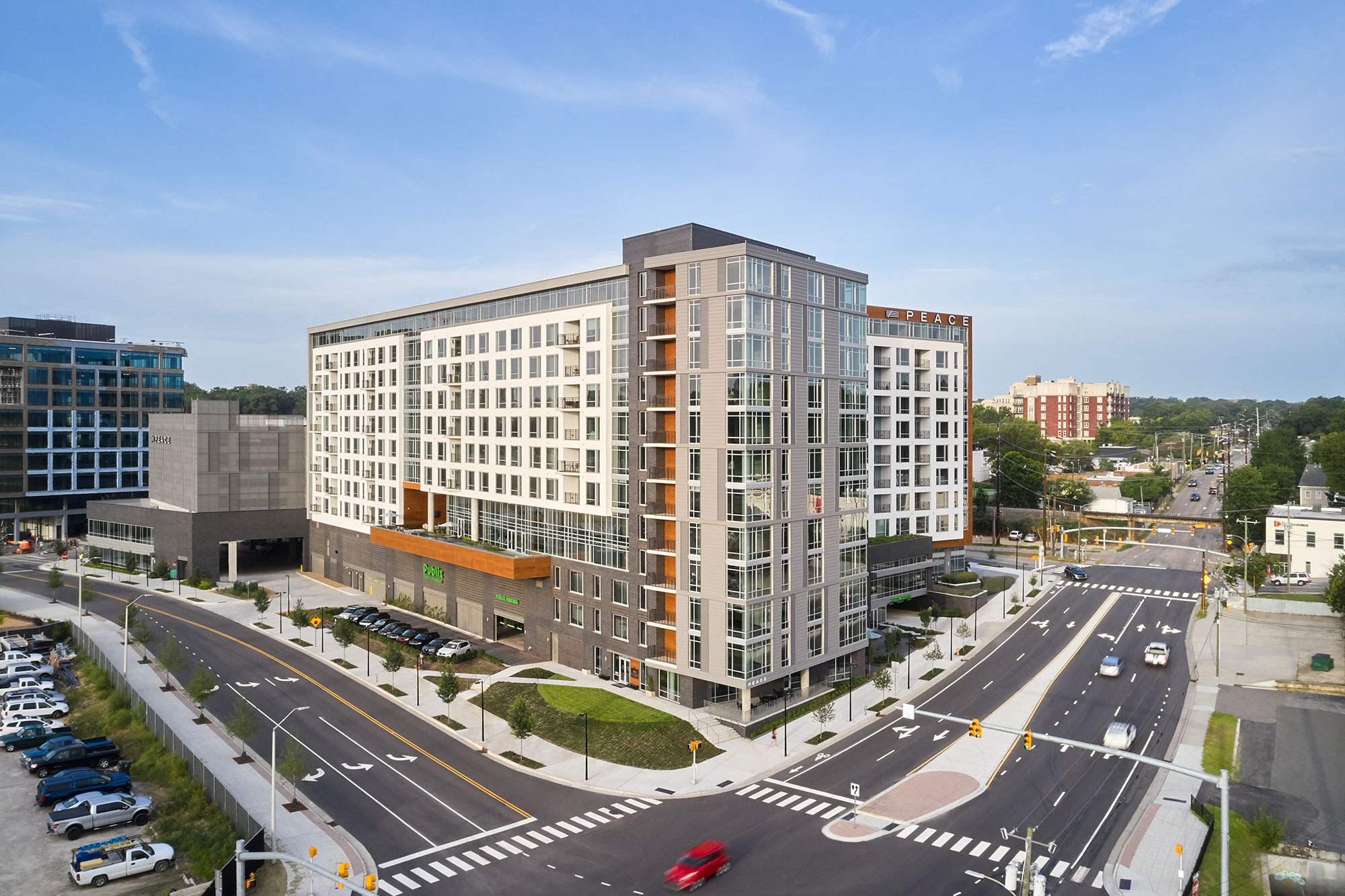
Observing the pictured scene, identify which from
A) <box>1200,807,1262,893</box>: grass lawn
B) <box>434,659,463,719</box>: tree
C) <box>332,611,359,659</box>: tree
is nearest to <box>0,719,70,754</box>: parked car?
<box>332,611,359,659</box>: tree

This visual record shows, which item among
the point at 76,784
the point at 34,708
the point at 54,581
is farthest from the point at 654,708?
the point at 54,581

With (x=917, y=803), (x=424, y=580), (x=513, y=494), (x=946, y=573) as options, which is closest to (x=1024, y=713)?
(x=917, y=803)

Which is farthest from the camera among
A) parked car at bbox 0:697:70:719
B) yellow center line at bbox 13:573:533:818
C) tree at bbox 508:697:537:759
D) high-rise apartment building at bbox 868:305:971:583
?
high-rise apartment building at bbox 868:305:971:583

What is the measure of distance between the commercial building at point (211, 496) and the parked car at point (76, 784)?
57.7 meters

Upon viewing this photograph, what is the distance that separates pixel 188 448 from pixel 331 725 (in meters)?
63.7

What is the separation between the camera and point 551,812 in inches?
→ 1687

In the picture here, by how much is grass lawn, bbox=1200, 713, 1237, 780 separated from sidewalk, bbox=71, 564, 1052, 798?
1814cm

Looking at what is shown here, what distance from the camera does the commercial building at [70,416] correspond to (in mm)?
125500

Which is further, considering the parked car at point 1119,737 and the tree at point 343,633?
the tree at point 343,633

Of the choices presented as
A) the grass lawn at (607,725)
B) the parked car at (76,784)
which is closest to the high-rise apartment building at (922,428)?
the grass lawn at (607,725)

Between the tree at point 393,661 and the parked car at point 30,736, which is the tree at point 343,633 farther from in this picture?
the parked car at point 30,736

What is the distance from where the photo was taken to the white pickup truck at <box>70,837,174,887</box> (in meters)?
37.1

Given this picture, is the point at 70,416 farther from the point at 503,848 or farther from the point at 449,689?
the point at 503,848

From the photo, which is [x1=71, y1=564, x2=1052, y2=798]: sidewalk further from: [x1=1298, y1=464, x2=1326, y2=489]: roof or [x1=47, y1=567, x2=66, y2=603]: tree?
[x1=1298, y1=464, x2=1326, y2=489]: roof
